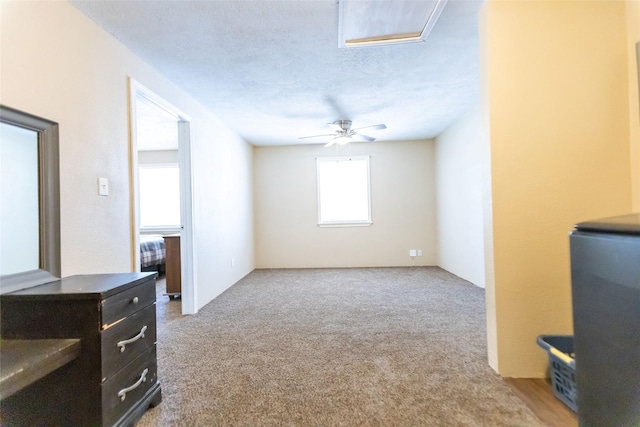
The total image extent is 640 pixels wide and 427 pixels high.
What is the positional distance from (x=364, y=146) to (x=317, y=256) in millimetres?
2281

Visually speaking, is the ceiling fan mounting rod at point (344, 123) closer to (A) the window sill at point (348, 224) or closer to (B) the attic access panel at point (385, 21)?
(B) the attic access panel at point (385, 21)

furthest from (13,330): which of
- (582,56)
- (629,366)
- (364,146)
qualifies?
(364,146)

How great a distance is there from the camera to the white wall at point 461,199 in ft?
12.3

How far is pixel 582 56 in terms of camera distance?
173cm

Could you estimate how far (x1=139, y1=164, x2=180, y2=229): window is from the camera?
597cm

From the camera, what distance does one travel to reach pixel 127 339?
1360 mm

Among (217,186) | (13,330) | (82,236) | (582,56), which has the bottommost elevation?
(13,330)

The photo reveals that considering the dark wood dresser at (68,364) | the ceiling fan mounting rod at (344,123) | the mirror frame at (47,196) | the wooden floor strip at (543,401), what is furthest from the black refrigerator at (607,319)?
the ceiling fan mounting rod at (344,123)

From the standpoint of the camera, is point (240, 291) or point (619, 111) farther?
point (240, 291)

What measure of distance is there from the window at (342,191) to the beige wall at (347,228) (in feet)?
0.42

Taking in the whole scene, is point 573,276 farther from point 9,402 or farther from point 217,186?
point 217,186

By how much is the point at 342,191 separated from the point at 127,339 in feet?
14.9

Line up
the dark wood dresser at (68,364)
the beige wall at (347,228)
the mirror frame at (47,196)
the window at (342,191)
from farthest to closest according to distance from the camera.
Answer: the window at (342,191), the beige wall at (347,228), the mirror frame at (47,196), the dark wood dresser at (68,364)

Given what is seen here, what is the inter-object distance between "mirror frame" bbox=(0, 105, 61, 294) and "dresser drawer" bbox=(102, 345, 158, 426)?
1.98ft
